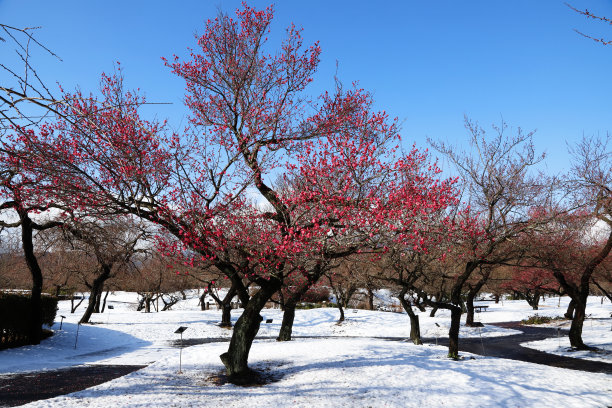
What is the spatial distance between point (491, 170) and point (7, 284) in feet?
147

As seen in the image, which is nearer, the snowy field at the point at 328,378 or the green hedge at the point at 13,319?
the snowy field at the point at 328,378

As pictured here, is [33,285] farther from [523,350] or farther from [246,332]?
[523,350]

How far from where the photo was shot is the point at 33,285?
16.7m

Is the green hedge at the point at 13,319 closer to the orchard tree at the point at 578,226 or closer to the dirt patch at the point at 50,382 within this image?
the dirt patch at the point at 50,382

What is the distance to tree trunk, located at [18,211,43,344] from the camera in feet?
53.9

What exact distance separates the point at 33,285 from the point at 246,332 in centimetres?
1143

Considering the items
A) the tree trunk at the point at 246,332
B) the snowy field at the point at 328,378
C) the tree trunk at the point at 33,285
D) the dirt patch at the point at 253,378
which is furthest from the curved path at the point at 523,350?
the tree trunk at the point at 33,285

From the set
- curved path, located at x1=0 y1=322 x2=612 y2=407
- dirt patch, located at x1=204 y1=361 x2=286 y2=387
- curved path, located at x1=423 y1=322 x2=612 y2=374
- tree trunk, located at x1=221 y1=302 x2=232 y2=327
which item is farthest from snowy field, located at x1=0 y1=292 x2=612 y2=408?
tree trunk, located at x1=221 y1=302 x2=232 y2=327

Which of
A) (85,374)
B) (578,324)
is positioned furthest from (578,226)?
(85,374)

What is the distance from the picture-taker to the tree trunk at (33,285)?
16.4 m

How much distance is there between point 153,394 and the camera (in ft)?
31.5

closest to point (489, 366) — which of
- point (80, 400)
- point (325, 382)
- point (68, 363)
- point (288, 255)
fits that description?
point (325, 382)

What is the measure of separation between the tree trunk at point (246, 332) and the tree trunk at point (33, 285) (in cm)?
1094

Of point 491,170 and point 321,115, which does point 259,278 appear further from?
point 491,170
